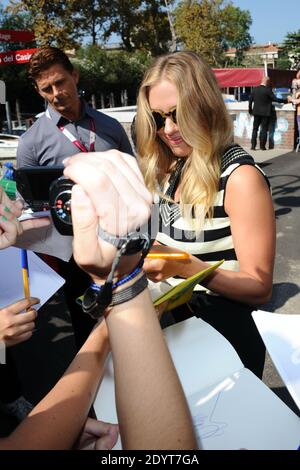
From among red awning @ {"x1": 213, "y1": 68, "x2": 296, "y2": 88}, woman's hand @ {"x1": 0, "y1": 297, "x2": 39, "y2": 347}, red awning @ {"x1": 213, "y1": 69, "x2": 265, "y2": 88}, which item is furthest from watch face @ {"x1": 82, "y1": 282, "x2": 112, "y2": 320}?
red awning @ {"x1": 213, "y1": 69, "x2": 265, "y2": 88}

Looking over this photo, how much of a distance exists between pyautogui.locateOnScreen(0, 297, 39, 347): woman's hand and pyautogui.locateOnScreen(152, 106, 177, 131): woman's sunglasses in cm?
89

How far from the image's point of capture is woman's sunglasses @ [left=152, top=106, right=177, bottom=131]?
5.49ft

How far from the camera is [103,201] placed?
643mm

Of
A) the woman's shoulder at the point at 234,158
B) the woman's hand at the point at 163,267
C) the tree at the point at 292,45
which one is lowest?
the woman's hand at the point at 163,267

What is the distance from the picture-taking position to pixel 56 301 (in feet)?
12.3

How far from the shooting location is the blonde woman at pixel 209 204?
1.41 meters

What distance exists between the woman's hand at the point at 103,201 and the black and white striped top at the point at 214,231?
0.86m

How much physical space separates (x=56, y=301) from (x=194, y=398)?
2.99 meters

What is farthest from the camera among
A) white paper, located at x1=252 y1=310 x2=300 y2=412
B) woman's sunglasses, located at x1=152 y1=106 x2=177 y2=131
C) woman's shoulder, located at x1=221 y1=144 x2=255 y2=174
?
woman's sunglasses, located at x1=152 y1=106 x2=177 y2=131

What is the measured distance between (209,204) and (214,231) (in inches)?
4.0

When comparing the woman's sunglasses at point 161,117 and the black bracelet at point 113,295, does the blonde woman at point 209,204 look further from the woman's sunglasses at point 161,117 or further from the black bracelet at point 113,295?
the black bracelet at point 113,295

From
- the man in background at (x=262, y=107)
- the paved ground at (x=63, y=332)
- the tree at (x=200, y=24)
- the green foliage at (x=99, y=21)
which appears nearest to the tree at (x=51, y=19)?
the green foliage at (x=99, y=21)

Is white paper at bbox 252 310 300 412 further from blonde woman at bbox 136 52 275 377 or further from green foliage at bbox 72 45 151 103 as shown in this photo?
green foliage at bbox 72 45 151 103

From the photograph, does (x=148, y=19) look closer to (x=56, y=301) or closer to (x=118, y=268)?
(x=56, y=301)
